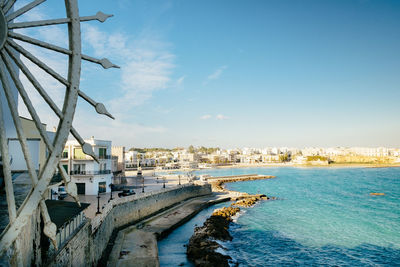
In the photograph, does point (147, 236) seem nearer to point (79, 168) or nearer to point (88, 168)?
point (88, 168)

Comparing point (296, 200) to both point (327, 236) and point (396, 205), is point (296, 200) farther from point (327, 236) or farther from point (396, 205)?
point (327, 236)

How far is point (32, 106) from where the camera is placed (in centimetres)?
803

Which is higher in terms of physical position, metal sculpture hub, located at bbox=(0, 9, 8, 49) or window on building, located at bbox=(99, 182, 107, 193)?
metal sculpture hub, located at bbox=(0, 9, 8, 49)

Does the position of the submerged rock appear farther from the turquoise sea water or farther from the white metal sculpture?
the white metal sculpture

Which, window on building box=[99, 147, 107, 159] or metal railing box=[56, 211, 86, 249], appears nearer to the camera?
metal railing box=[56, 211, 86, 249]

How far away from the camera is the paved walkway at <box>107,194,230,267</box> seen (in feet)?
66.0

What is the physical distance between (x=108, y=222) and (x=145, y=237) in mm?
4760

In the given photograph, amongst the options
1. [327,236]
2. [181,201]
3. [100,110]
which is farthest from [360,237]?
[100,110]

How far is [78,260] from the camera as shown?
44.0 ft

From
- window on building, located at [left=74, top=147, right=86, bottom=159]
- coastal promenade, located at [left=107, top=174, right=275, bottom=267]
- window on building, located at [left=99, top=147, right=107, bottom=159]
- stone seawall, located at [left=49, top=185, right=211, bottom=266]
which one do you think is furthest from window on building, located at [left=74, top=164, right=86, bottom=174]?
coastal promenade, located at [left=107, top=174, right=275, bottom=267]

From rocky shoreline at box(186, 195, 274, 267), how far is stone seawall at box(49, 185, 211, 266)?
662cm

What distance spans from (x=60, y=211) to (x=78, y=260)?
270 centimetres

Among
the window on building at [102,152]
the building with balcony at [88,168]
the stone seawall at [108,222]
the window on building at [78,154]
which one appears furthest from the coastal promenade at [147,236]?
the window on building at [78,154]

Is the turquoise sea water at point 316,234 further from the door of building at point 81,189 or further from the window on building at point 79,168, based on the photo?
the window on building at point 79,168
